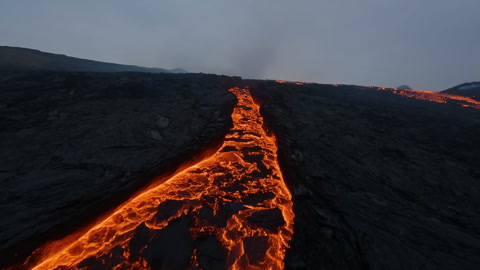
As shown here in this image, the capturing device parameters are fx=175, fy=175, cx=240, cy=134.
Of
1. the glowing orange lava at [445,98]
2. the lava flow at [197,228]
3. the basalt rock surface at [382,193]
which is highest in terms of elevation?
the glowing orange lava at [445,98]

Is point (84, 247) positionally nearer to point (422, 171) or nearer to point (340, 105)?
point (422, 171)

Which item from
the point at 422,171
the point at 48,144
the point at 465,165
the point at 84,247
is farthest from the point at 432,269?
the point at 48,144

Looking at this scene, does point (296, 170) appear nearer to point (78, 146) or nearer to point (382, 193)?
point (382, 193)

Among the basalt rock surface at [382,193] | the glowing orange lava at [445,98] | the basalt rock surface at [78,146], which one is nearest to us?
the basalt rock surface at [382,193]

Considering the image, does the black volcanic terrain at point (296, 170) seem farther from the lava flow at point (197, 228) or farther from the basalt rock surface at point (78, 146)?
the lava flow at point (197, 228)

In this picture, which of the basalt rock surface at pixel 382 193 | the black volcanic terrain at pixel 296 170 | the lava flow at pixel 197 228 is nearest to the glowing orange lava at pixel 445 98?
the black volcanic terrain at pixel 296 170

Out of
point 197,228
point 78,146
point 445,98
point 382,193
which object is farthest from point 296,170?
point 445,98

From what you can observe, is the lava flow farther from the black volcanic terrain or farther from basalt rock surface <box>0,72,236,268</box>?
basalt rock surface <box>0,72,236,268</box>
